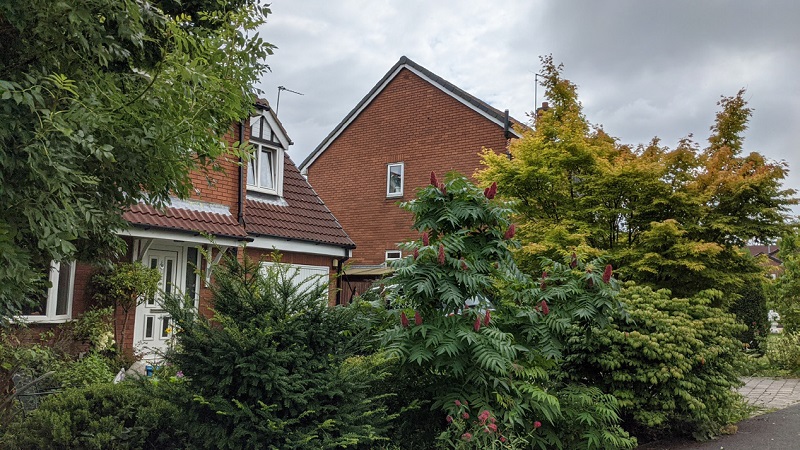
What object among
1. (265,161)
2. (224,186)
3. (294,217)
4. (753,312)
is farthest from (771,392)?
(265,161)

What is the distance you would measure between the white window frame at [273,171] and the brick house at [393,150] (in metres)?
4.85

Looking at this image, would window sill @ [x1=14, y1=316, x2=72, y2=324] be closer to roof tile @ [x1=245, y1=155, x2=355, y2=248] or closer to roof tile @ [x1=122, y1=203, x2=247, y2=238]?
roof tile @ [x1=122, y1=203, x2=247, y2=238]

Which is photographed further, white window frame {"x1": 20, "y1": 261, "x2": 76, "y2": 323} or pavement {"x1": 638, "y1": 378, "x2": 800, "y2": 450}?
white window frame {"x1": 20, "y1": 261, "x2": 76, "y2": 323}

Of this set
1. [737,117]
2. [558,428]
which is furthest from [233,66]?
[737,117]

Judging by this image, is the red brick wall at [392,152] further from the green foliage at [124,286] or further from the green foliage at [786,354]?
the green foliage at [124,286]

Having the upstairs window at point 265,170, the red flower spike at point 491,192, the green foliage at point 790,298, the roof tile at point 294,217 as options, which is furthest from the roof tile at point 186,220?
the green foliage at point 790,298

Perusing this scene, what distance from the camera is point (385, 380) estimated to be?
5801 mm

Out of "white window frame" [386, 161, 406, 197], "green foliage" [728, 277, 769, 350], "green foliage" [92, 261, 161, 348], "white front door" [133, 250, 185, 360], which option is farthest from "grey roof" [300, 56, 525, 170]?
"green foliage" [92, 261, 161, 348]

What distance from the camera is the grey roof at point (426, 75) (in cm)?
1939

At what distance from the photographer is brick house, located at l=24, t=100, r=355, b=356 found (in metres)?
10.0

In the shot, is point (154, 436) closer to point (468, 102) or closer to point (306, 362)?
point (306, 362)

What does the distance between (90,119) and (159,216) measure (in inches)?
313

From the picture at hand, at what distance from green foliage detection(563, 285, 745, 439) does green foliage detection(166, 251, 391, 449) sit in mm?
3184

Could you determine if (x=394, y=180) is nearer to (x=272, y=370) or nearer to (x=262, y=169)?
(x=262, y=169)
